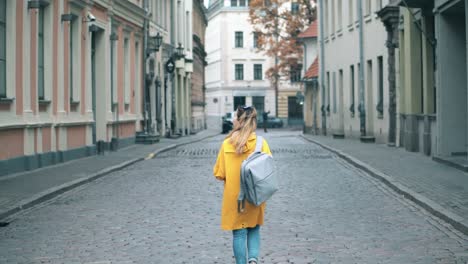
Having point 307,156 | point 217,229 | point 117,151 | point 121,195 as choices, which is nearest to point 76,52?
point 117,151

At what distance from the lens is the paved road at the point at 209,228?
28.3 ft

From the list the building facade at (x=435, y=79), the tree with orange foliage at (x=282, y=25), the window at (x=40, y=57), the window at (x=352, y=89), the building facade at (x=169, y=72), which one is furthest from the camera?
the tree with orange foliage at (x=282, y=25)

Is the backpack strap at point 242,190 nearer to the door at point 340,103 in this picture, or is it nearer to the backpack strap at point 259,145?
the backpack strap at point 259,145

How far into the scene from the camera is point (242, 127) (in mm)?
7059

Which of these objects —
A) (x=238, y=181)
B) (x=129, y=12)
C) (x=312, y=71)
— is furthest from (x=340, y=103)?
(x=238, y=181)

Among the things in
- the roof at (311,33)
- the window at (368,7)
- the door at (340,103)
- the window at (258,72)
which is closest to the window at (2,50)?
→ the window at (368,7)

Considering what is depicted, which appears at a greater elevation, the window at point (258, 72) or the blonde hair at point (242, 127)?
the window at point (258, 72)

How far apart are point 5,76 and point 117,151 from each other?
10.1 metres

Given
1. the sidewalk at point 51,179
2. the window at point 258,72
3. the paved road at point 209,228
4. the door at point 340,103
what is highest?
the window at point 258,72

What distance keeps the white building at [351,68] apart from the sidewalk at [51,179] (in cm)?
999

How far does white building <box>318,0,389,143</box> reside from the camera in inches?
Answer: 1233

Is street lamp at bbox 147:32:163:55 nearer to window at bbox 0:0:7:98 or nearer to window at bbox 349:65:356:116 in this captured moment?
window at bbox 349:65:356:116

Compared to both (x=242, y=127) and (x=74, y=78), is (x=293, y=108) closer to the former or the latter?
(x=74, y=78)

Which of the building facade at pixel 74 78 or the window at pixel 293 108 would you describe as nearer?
the building facade at pixel 74 78
